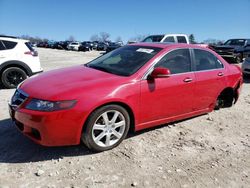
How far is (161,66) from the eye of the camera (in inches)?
165

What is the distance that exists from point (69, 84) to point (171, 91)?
5.36 ft

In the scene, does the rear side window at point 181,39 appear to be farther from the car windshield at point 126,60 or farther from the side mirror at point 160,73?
the side mirror at point 160,73

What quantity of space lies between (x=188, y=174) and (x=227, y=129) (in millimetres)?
1885

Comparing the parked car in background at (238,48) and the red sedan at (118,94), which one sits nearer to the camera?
the red sedan at (118,94)

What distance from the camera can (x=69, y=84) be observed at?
358 centimetres

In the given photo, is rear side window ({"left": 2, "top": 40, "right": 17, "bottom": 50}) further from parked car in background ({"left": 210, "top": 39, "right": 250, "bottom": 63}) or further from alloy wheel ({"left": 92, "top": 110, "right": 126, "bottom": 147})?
parked car in background ({"left": 210, "top": 39, "right": 250, "bottom": 63})

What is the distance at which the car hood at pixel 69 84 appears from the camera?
3348 mm

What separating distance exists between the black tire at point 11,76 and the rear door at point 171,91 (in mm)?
5180

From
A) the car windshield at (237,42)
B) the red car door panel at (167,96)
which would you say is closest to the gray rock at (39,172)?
the red car door panel at (167,96)

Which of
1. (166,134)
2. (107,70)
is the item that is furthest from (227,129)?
(107,70)

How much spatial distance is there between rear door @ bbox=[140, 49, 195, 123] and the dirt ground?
39 centimetres

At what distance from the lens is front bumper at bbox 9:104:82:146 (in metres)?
3.21

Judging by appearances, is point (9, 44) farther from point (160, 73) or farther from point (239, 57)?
point (239, 57)

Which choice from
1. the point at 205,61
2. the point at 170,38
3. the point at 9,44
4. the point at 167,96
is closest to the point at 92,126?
the point at 167,96
